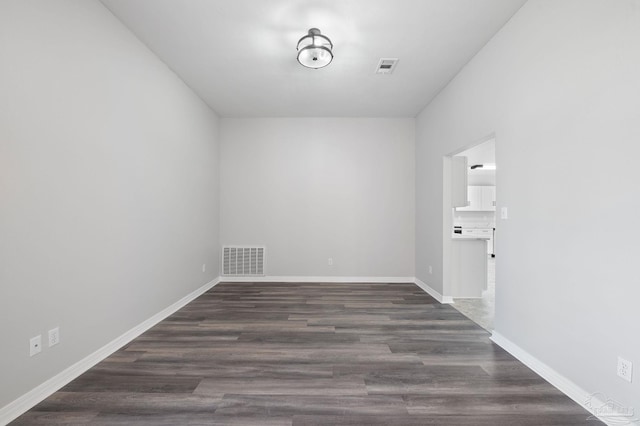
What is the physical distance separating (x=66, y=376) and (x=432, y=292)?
4.31 metres

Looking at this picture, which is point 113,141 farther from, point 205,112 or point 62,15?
point 205,112

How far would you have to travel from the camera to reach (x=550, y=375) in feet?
7.06

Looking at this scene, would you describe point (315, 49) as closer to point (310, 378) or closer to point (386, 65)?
point (386, 65)

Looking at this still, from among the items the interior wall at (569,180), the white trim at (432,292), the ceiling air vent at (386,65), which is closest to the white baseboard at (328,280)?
the white trim at (432,292)

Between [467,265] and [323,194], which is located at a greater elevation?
[323,194]

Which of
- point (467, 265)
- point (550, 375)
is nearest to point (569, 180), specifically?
point (550, 375)

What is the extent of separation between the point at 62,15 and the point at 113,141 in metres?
0.94

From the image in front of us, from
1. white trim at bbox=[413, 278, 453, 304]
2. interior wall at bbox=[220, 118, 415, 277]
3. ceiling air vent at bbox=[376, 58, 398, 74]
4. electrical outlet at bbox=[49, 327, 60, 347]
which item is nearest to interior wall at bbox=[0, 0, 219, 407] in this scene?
electrical outlet at bbox=[49, 327, 60, 347]

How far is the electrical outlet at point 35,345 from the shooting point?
1866 millimetres

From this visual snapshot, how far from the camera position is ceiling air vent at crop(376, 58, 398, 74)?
10.9 feet

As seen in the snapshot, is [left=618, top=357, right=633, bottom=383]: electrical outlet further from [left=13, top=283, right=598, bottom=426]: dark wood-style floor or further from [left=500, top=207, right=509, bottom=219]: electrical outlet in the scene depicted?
[left=500, top=207, right=509, bottom=219]: electrical outlet

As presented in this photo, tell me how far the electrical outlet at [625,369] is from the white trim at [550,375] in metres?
0.26

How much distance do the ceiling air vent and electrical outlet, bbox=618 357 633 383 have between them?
3.19 m

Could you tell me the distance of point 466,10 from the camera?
99.2 inches
